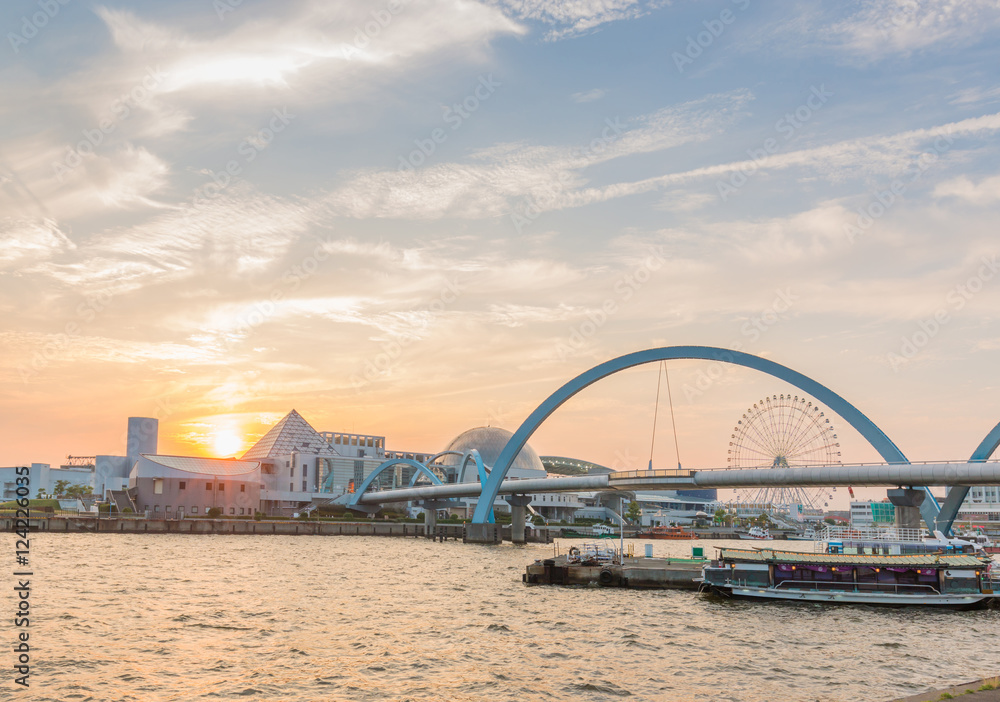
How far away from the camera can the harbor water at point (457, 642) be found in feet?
97.2

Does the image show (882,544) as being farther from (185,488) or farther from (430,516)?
(185,488)

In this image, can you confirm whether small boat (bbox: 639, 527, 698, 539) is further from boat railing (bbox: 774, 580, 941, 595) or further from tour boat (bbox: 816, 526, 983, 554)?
boat railing (bbox: 774, 580, 941, 595)

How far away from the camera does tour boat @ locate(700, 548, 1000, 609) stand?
172ft

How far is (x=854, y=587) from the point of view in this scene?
54.1 metres

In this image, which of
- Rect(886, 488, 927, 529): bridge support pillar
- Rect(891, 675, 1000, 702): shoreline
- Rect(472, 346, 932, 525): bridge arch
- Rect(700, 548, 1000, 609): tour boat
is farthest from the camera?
Rect(472, 346, 932, 525): bridge arch

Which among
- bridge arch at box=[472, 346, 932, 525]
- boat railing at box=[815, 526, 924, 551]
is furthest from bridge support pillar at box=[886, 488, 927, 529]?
boat railing at box=[815, 526, 924, 551]

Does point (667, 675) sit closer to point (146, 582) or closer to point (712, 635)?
point (712, 635)

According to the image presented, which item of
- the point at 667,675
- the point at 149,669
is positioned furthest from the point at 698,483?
the point at 149,669

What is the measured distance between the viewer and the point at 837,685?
30750 mm

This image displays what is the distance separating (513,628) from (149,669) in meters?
17.5

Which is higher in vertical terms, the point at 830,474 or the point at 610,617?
the point at 830,474

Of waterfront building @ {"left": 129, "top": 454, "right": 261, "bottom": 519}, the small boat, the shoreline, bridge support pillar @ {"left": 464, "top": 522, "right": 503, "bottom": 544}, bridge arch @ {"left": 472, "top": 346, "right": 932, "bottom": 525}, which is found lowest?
the small boat

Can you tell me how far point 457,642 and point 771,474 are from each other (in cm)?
6972

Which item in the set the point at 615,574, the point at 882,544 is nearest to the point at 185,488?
the point at 615,574
